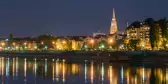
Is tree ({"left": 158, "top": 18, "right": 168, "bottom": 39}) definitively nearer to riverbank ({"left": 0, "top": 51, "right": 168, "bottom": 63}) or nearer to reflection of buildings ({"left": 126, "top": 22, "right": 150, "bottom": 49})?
reflection of buildings ({"left": 126, "top": 22, "right": 150, "bottom": 49})

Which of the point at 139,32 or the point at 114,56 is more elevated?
the point at 139,32

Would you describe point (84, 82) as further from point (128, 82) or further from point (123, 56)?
point (123, 56)

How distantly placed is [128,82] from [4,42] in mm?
145938

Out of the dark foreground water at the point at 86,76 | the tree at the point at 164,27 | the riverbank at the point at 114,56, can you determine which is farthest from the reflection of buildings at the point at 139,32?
the dark foreground water at the point at 86,76

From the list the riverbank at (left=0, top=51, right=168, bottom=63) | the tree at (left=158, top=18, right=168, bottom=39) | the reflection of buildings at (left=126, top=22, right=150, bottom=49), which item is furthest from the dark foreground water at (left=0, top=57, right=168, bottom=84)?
the reflection of buildings at (left=126, top=22, right=150, bottom=49)

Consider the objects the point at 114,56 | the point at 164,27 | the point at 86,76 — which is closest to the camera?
the point at 86,76

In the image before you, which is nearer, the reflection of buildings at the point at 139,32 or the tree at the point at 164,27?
the tree at the point at 164,27

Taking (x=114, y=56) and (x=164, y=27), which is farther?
(x=164, y=27)

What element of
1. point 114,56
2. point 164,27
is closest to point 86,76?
point 114,56

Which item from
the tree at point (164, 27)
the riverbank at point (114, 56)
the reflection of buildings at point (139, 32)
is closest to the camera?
the riverbank at point (114, 56)

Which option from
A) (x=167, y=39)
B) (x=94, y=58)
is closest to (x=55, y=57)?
(x=94, y=58)

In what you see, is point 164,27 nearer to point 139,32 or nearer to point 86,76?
point 139,32

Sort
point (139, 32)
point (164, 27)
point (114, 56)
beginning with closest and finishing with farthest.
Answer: point (114, 56) < point (164, 27) < point (139, 32)

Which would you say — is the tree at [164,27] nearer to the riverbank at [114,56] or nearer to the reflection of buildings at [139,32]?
the reflection of buildings at [139,32]
